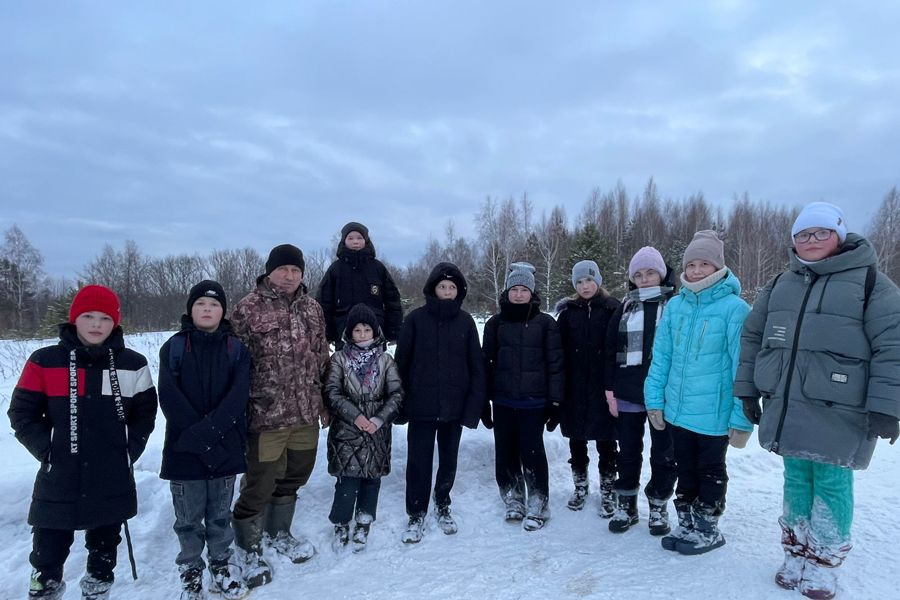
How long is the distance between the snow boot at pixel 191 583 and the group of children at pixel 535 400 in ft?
0.05

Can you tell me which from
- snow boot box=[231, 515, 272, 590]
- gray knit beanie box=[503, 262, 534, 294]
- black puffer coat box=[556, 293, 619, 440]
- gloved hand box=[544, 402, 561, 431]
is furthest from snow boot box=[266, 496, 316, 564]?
gray knit beanie box=[503, 262, 534, 294]

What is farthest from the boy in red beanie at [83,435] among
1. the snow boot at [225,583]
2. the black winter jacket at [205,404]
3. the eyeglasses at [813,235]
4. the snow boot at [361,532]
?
the eyeglasses at [813,235]

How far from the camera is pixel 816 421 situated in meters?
2.72

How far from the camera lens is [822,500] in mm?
2824

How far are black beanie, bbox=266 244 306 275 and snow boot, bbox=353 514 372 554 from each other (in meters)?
2.00

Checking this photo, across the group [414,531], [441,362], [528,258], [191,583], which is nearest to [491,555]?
[414,531]

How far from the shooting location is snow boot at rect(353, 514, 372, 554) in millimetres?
3680

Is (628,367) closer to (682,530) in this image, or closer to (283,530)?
(682,530)

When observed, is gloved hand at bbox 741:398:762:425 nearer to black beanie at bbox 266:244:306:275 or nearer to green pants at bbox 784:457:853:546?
green pants at bbox 784:457:853:546

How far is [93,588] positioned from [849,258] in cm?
478

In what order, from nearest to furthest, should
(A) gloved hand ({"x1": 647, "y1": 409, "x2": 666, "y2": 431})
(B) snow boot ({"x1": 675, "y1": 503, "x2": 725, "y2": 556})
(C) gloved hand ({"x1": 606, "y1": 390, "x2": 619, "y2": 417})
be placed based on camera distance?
(B) snow boot ({"x1": 675, "y1": 503, "x2": 725, "y2": 556}) < (A) gloved hand ({"x1": 647, "y1": 409, "x2": 666, "y2": 431}) < (C) gloved hand ({"x1": 606, "y1": 390, "x2": 619, "y2": 417})

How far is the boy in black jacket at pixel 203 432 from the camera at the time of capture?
120 inches

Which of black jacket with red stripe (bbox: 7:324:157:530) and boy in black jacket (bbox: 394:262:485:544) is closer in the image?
black jacket with red stripe (bbox: 7:324:157:530)

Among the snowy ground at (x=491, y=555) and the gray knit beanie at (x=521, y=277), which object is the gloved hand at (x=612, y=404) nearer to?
the snowy ground at (x=491, y=555)
